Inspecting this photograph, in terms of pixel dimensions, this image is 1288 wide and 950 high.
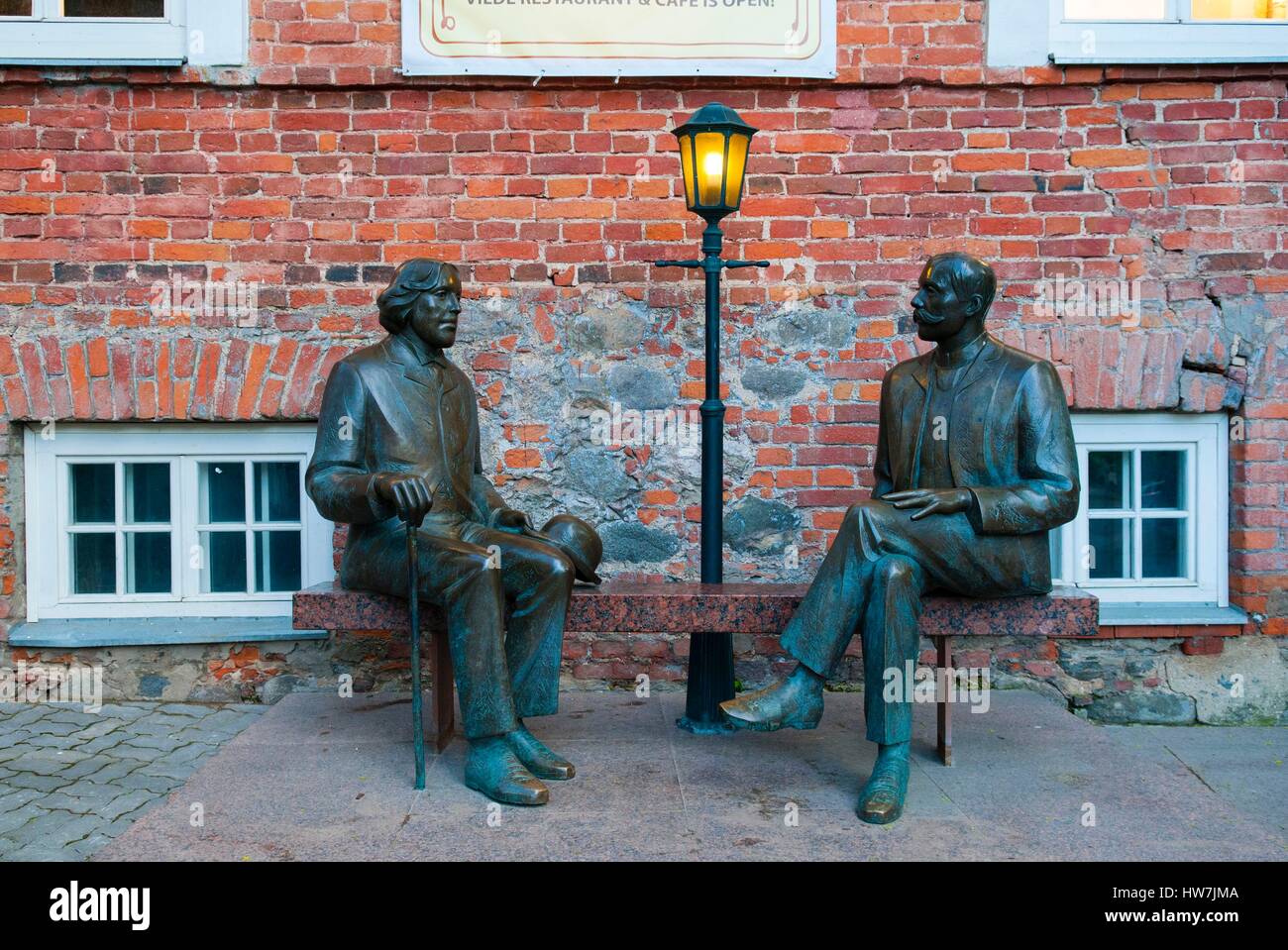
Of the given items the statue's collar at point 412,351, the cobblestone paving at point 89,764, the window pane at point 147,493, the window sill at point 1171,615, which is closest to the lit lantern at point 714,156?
the statue's collar at point 412,351

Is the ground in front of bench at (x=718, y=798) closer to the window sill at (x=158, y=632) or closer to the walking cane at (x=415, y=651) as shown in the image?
the walking cane at (x=415, y=651)

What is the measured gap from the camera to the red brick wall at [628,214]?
4.98 m

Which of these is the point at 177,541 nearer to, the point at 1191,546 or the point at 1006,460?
the point at 1006,460

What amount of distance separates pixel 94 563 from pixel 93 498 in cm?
29

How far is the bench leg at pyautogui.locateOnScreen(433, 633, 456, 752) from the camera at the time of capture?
411 cm

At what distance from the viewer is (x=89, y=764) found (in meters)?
4.24

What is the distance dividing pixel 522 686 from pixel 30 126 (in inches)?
130

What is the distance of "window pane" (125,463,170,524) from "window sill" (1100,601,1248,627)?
4.11 m

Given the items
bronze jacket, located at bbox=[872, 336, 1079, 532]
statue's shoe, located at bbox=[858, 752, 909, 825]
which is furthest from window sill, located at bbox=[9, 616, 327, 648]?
bronze jacket, located at bbox=[872, 336, 1079, 532]

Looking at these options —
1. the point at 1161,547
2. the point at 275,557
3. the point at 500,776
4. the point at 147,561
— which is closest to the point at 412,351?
the point at 500,776

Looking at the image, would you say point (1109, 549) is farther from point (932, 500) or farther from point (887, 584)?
point (887, 584)

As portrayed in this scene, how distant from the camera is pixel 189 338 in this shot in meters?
4.98

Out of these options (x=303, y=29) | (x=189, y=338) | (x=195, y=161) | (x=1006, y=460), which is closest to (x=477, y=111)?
(x=303, y=29)

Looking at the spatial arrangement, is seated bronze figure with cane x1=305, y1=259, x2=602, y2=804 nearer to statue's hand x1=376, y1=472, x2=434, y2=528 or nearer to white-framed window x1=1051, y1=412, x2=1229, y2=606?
statue's hand x1=376, y1=472, x2=434, y2=528
